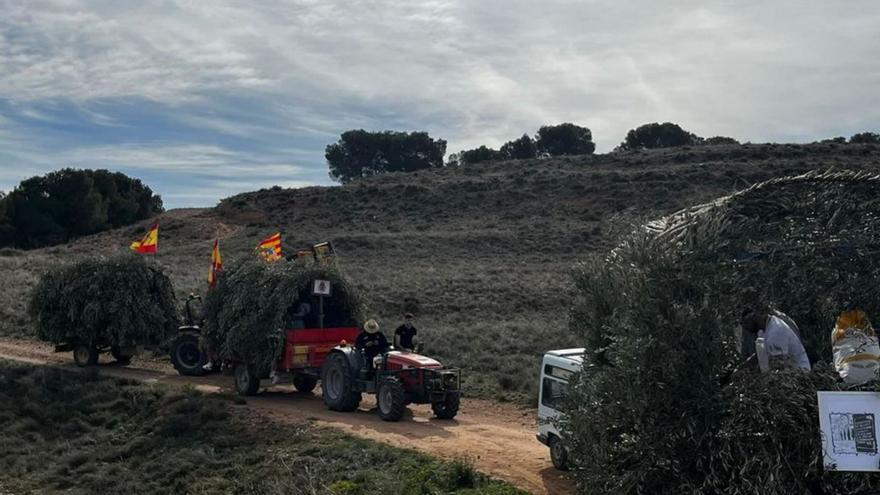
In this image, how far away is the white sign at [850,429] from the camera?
781 centimetres

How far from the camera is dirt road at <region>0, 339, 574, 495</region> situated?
12.8m

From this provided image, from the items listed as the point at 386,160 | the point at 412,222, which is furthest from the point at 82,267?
the point at 386,160

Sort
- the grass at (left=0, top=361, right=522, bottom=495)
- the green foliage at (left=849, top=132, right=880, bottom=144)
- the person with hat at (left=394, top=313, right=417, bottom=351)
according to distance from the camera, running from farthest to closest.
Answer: the green foliage at (left=849, top=132, right=880, bottom=144)
the person with hat at (left=394, top=313, right=417, bottom=351)
the grass at (left=0, top=361, right=522, bottom=495)

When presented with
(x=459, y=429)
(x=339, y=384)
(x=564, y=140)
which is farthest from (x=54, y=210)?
(x=459, y=429)

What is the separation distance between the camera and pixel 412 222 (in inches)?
2397

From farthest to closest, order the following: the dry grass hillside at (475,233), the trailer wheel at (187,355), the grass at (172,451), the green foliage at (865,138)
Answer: the green foliage at (865,138) < the dry grass hillside at (475,233) < the trailer wheel at (187,355) < the grass at (172,451)

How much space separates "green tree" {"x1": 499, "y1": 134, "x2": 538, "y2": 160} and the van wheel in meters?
87.0

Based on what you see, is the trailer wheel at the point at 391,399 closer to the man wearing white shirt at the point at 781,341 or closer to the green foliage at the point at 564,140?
the man wearing white shirt at the point at 781,341

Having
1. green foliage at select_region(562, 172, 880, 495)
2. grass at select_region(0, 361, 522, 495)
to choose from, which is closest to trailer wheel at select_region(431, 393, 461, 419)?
grass at select_region(0, 361, 522, 495)

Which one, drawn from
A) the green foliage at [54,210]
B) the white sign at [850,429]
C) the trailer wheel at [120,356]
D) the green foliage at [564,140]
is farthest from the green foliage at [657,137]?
the white sign at [850,429]

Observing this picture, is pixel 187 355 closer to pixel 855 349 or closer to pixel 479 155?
pixel 855 349

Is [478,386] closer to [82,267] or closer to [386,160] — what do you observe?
[82,267]

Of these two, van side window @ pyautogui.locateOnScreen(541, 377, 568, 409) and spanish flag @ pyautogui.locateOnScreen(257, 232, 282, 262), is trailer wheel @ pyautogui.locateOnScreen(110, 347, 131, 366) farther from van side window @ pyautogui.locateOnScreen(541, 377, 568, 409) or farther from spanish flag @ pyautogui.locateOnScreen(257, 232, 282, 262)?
van side window @ pyautogui.locateOnScreen(541, 377, 568, 409)

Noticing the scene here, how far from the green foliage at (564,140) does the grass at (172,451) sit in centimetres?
8118
